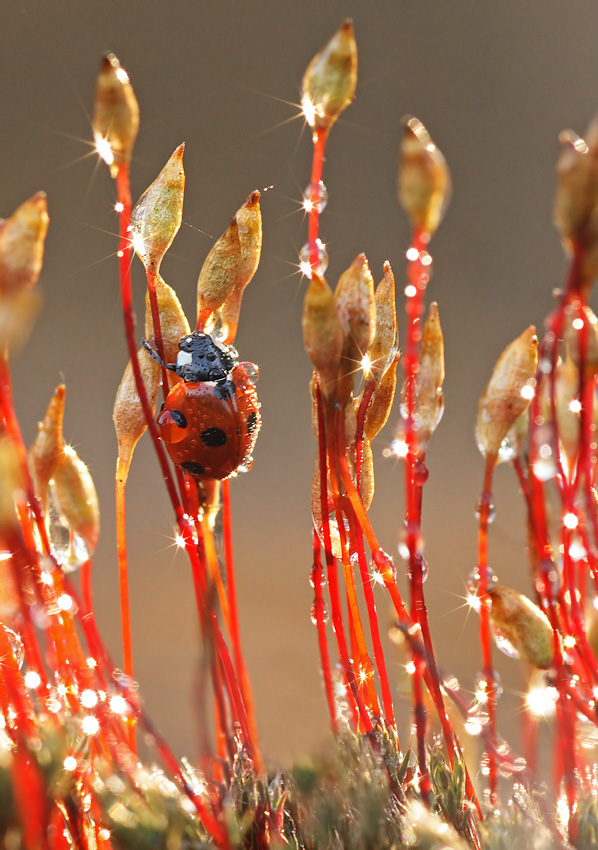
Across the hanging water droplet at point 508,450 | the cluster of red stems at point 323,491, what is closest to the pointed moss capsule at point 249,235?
the cluster of red stems at point 323,491

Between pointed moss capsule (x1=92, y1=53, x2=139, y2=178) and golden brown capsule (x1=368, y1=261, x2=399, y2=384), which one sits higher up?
pointed moss capsule (x1=92, y1=53, x2=139, y2=178)

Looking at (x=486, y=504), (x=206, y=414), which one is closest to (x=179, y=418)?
(x=206, y=414)

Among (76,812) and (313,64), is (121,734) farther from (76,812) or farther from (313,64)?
(313,64)

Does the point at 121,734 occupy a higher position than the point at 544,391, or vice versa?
the point at 544,391

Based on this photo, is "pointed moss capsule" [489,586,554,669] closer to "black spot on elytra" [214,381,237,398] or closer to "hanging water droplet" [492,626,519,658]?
"hanging water droplet" [492,626,519,658]

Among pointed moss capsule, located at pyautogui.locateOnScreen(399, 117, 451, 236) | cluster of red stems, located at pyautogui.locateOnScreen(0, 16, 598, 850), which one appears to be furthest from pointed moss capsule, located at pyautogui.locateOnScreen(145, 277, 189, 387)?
pointed moss capsule, located at pyautogui.locateOnScreen(399, 117, 451, 236)

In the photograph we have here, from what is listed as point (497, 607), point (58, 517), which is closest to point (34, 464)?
point (58, 517)
